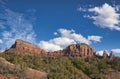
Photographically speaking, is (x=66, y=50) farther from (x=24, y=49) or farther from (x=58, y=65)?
(x=58, y=65)

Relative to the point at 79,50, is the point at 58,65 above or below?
below

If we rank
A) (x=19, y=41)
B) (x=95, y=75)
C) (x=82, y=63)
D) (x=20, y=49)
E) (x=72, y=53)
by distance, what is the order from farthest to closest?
(x=72, y=53) → (x=19, y=41) → (x=20, y=49) → (x=82, y=63) → (x=95, y=75)

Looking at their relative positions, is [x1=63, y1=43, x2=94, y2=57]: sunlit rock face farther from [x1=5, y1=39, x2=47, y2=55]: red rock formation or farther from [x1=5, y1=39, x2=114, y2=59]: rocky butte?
[x1=5, y1=39, x2=47, y2=55]: red rock formation

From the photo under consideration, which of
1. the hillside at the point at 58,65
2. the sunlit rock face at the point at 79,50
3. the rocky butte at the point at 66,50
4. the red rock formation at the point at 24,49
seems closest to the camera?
the hillside at the point at 58,65

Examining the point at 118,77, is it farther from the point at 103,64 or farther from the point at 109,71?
the point at 103,64

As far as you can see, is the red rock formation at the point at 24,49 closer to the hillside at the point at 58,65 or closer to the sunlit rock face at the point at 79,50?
the hillside at the point at 58,65

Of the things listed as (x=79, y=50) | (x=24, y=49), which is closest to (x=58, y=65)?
(x=24, y=49)

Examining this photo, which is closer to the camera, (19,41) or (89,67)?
(89,67)

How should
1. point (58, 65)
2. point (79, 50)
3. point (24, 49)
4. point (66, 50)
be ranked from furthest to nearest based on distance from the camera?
1. point (79, 50)
2. point (66, 50)
3. point (24, 49)
4. point (58, 65)

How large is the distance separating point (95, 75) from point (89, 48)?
90351 mm

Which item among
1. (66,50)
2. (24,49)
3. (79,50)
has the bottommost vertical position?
(24,49)

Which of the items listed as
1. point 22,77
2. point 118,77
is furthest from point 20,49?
point 22,77

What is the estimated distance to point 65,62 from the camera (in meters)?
67.9

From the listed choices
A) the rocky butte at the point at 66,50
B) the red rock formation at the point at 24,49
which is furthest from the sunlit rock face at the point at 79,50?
the red rock formation at the point at 24,49
